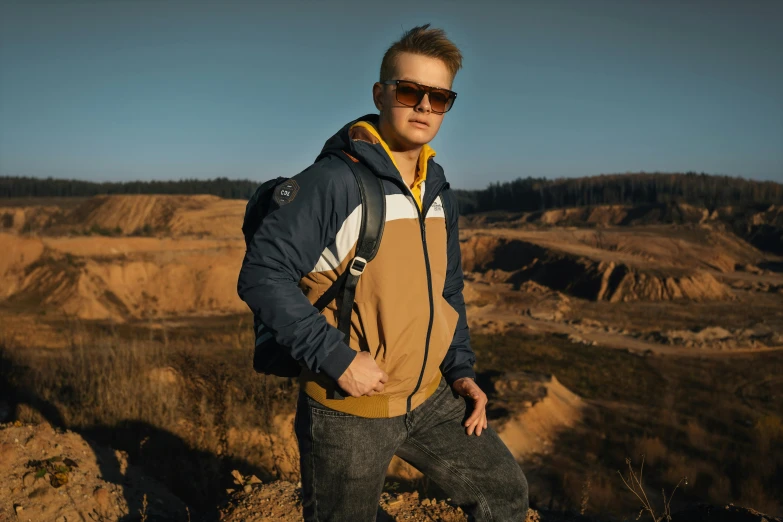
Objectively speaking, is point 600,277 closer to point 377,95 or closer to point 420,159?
point 420,159

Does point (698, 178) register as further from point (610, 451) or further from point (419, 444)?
point (419, 444)

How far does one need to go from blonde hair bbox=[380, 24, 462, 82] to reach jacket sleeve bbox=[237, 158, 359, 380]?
50 centimetres

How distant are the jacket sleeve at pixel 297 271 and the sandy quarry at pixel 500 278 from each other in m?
13.7

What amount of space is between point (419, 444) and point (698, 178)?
80866mm

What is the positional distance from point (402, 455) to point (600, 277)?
91.4ft

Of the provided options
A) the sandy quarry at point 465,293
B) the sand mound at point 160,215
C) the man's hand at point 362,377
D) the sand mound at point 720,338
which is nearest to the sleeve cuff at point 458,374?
the man's hand at point 362,377

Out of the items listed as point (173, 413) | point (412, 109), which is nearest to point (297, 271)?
point (412, 109)

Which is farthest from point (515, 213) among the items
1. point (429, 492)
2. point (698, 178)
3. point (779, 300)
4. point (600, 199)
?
point (429, 492)

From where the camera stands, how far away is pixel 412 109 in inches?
73.9

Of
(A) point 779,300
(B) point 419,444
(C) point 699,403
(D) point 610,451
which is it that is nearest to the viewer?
(B) point 419,444

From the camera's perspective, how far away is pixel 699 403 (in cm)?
1223

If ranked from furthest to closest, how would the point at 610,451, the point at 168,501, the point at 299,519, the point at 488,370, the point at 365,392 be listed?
the point at 488,370 → the point at 610,451 → the point at 168,501 → the point at 299,519 → the point at 365,392

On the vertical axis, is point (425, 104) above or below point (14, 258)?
above

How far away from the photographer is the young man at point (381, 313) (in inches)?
65.3
